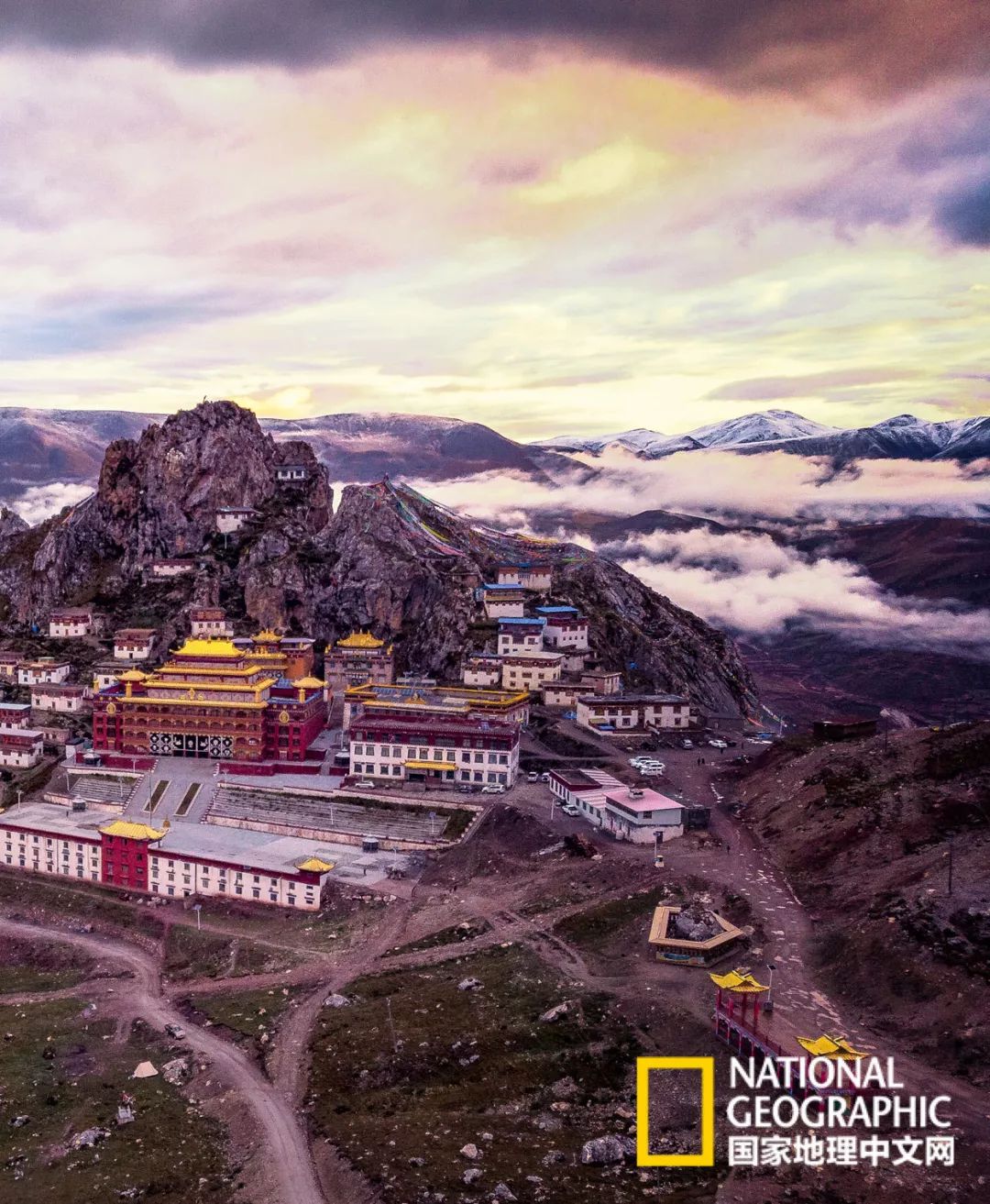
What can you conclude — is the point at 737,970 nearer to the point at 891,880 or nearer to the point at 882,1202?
the point at 891,880

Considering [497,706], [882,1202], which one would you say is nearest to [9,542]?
[497,706]

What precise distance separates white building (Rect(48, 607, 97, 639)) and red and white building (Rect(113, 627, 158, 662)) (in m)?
12.2

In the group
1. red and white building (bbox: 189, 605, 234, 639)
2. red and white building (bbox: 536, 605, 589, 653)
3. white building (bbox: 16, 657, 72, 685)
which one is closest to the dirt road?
white building (bbox: 16, 657, 72, 685)

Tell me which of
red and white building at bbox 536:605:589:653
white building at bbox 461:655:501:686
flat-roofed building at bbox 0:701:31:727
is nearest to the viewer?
flat-roofed building at bbox 0:701:31:727

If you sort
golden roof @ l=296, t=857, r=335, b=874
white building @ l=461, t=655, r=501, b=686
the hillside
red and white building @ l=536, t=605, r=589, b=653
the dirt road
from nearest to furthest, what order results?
the dirt road
the hillside
golden roof @ l=296, t=857, r=335, b=874
white building @ l=461, t=655, r=501, b=686
red and white building @ l=536, t=605, r=589, b=653

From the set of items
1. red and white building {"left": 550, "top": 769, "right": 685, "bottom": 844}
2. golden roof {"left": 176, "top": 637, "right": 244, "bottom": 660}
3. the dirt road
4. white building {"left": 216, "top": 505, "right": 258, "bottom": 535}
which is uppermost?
white building {"left": 216, "top": 505, "right": 258, "bottom": 535}

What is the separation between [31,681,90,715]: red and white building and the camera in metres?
128

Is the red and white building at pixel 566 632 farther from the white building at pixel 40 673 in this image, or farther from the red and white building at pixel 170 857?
the white building at pixel 40 673

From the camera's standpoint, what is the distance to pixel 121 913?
279 ft

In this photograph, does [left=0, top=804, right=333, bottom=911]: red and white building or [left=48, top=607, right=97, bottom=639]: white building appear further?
[left=48, top=607, right=97, bottom=639]: white building

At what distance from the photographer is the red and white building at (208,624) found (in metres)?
148

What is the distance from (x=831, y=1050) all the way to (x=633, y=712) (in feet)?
239

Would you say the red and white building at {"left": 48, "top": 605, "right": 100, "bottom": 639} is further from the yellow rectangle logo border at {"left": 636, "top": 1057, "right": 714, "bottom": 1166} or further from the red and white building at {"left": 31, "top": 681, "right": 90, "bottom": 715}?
the yellow rectangle logo border at {"left": 636, "top": 1057, "right": 714, "bottom": 1166}

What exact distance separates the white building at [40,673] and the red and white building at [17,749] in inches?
717
